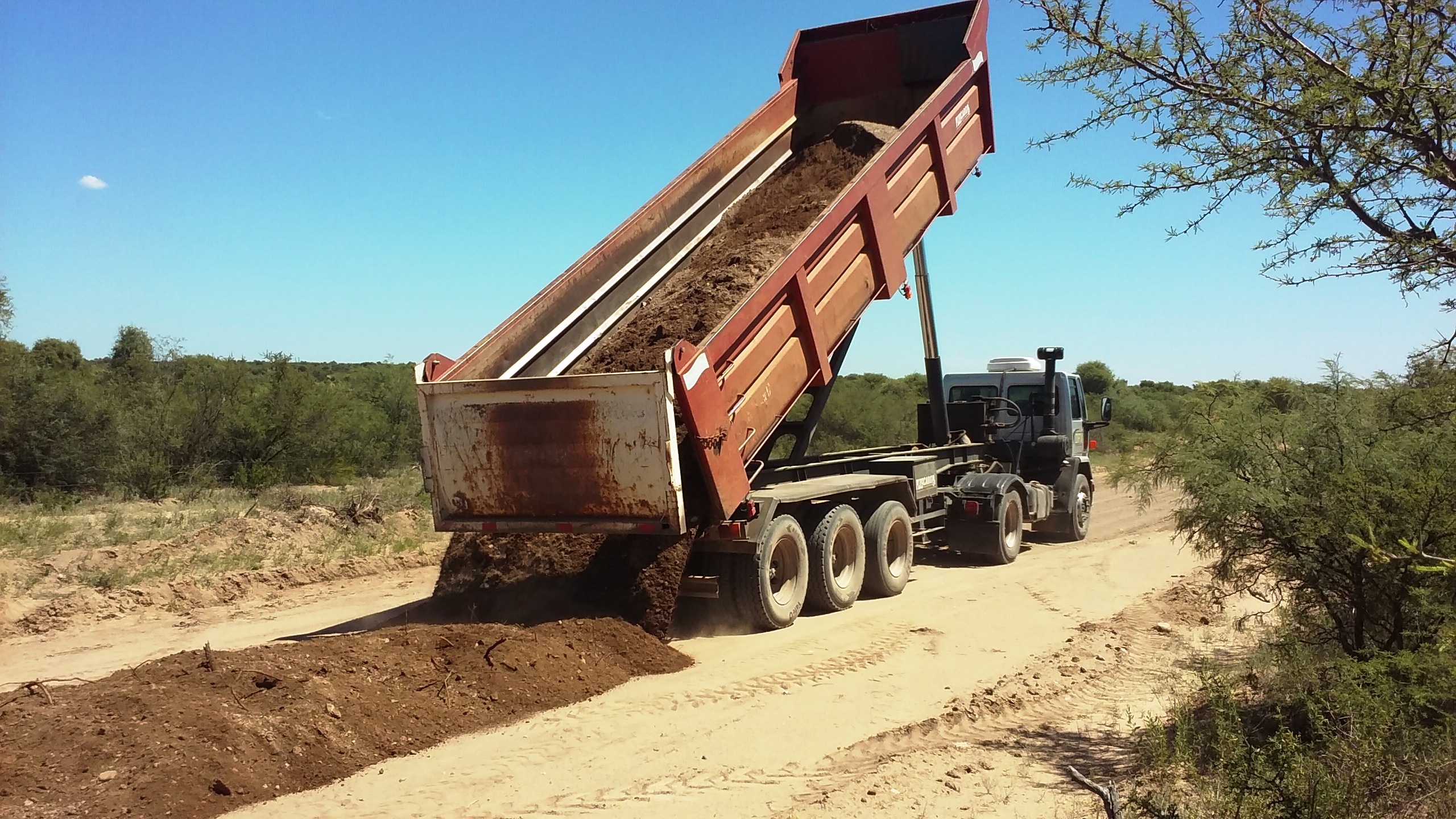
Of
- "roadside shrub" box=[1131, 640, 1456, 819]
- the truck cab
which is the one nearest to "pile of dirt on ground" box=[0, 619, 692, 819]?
"roadside shrub" box=[1131, 640, 1456, 819]

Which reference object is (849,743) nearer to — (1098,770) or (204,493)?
(1098,770)

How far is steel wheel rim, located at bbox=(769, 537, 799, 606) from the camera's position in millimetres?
8164

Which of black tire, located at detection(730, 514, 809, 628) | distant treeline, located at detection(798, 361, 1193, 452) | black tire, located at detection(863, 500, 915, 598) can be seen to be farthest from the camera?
distant treeline, located at detection(798, 361, 1193, 452)

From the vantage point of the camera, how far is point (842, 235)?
8.43 metres

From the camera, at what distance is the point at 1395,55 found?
3633mm

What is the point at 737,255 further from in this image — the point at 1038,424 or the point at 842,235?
the point at 1038,424

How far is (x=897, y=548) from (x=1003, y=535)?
2.37 metres

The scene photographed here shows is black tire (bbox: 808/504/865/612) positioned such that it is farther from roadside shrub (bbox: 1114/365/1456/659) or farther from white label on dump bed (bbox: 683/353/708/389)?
roadside shrub (bbox: 1114/365/1456/659)

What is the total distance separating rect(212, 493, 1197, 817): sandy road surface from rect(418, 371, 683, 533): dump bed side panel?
4.20 ft

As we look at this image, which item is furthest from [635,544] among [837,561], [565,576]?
[837,561]

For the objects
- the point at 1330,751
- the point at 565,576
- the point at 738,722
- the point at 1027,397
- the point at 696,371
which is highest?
the point at 696,371

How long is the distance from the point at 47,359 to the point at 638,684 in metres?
23.0

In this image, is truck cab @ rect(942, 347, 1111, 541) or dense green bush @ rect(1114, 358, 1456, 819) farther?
truck cab @ rect(942, 347, 1111, 541)

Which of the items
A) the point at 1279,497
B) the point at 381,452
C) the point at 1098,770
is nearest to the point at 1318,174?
the point at 1279,497
